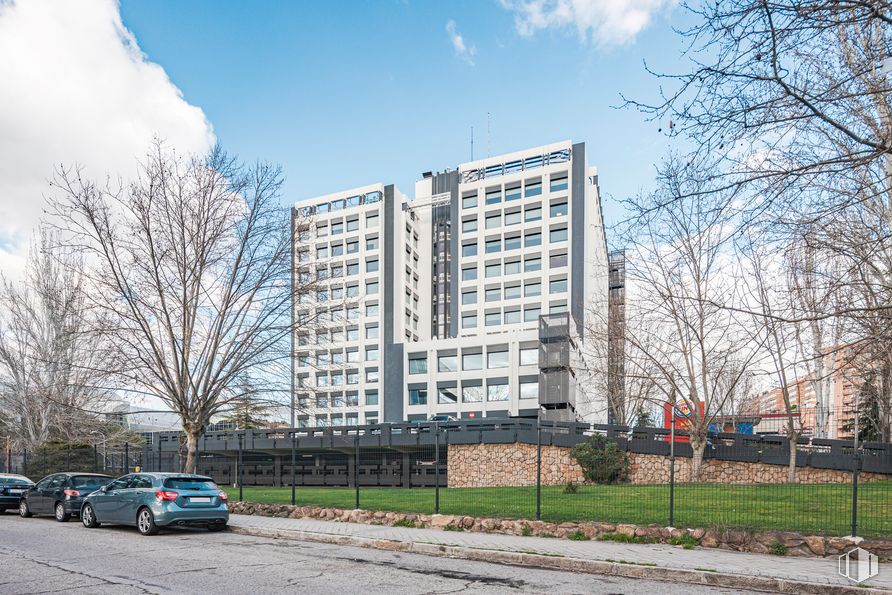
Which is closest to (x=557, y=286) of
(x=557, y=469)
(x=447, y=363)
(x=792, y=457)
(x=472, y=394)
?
(x=447, y=363)

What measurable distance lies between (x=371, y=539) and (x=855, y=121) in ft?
37.5

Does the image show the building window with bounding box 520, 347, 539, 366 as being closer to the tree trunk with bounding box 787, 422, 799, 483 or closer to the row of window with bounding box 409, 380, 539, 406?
the row of window with bounding box 409, 380, 539, 406

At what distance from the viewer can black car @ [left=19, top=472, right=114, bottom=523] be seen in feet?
58.6

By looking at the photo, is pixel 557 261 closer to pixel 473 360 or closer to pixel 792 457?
pixel 473 360

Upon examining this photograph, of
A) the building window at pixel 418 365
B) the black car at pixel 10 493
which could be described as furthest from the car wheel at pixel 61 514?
the building window at pixel 418 365

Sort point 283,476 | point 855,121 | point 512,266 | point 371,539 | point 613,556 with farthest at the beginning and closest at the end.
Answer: point 512,266 < point 283,476 < point 371,539 < point 855,121 < point 613,556

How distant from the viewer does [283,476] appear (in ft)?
133

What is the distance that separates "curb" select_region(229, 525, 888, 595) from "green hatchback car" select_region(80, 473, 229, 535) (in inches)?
103

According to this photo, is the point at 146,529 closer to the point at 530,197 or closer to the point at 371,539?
the point at 371,539

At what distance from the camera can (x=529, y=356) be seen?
222 feet

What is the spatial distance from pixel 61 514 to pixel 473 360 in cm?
5482

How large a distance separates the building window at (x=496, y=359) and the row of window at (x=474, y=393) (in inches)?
73.6

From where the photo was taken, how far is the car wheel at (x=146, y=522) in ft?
46.5

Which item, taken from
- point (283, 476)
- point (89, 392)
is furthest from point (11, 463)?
point (283, 476)
